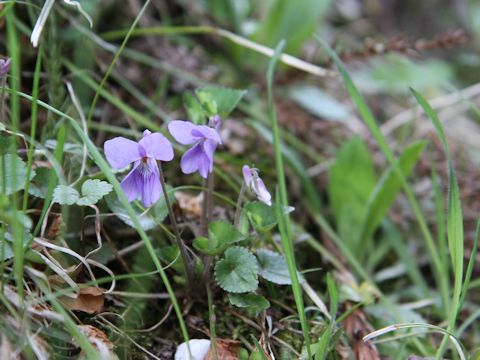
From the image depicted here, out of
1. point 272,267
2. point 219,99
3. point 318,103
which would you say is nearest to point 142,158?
point 219,99

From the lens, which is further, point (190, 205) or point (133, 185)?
point (190, 205)

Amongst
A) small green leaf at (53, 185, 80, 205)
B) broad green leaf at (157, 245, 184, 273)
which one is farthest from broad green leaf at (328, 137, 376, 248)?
small green leaf at (53, 185, 80, 205)

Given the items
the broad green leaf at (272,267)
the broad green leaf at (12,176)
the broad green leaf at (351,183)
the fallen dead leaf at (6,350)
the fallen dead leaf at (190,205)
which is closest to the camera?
the fallen dead leaf at (6,350)

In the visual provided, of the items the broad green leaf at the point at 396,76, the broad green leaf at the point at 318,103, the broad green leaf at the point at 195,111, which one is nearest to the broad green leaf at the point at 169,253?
the broad green leaf at the point at 195,111

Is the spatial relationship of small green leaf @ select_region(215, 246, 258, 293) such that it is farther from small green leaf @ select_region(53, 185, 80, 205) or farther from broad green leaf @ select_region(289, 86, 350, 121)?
broad green leaf @ select_region(289, 86, 350, 121)

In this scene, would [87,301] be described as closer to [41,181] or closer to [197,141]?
[41,181]

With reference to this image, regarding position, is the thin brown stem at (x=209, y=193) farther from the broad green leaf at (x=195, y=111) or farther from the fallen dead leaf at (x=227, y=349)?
the fallen dead leaf at (x=227, y=349)
